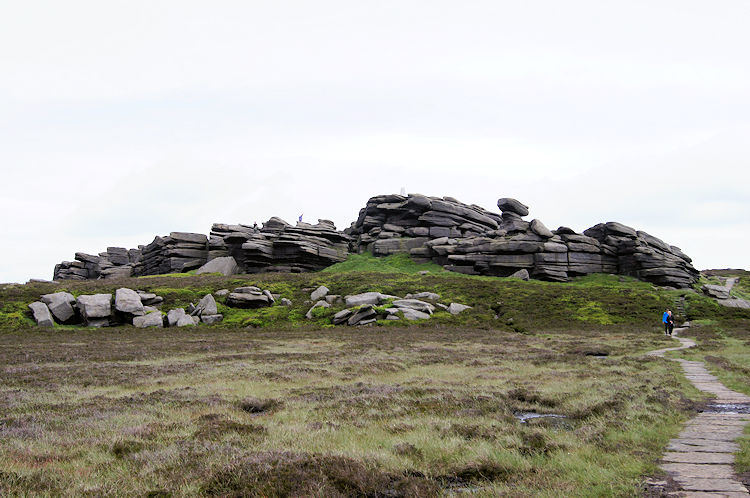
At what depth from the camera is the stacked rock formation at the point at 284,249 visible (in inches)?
3548

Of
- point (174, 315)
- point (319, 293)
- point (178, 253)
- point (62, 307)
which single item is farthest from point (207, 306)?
point (178, 253)


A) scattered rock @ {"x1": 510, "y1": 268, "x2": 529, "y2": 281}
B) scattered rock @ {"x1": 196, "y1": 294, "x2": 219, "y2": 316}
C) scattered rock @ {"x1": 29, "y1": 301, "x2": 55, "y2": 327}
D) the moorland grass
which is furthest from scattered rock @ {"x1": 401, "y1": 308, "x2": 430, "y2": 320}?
scattered rock @ {"x1": 29, "y1": 301, "x2": 55, "y2": 327}

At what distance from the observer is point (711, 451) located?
37.2 ft

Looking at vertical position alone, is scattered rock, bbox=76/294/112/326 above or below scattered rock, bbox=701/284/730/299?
below

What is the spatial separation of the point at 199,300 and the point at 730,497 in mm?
60706

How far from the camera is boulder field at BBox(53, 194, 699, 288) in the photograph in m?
85.0

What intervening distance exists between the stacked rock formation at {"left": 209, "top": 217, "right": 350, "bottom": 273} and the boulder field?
0.17 m

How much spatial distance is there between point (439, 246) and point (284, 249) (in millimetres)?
26410

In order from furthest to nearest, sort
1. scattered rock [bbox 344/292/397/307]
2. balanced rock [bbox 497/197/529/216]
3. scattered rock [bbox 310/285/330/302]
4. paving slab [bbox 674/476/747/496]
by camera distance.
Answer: balanced rock [bbox 497/197/529/216]
scattered rock [bbox 310/285/330/302]
scattered rock [bbox 344/292/397/307]
paving slab [bbox 674/476/747/496]

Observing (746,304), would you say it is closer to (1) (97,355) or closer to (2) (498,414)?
(2) (498,414)

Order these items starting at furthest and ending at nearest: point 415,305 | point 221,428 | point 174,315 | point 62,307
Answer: point 415,305 → point 174,315 → point 62,307 → point 221,428

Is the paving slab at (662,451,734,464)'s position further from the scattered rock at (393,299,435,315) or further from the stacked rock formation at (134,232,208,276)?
the stacked rock formation at (134,232,208,276)

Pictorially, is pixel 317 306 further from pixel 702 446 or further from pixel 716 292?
pixel 716 292

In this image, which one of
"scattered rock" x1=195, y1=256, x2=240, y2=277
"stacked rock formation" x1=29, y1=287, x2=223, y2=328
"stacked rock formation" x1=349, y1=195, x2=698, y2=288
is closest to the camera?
"stacked rock formation" x1=29, y1=287, x2=223, y2=328
